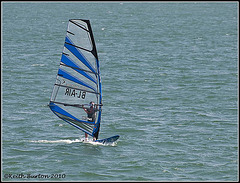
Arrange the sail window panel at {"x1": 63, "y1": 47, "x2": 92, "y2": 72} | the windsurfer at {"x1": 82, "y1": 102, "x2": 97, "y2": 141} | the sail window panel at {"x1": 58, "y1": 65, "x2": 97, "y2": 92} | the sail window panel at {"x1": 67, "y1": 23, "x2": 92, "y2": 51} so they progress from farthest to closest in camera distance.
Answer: the windsurfer at {"x1": 82, "y1": 102, "x2": 97, "y2": 141}, the sail window panel at {"x1": 58, "y1": 65, "x2": 97, "y2": 92}, the sail window panel at {"x1": 63, "y1": 47, "x2": 92, "y2": 72}, the sail window panel at {"x1": 67, "y1": 23, "x2": 92, "y2": 51}

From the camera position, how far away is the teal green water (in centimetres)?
2864

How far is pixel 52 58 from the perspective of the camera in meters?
68.0

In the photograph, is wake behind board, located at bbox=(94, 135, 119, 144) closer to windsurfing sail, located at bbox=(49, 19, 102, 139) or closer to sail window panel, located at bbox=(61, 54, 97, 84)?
windsurfing sail, located at bbox=(49, 19, 102, 139)

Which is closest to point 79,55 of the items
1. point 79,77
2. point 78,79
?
point 79,77

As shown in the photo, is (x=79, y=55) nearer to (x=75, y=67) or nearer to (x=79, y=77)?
(x=75, y=67)

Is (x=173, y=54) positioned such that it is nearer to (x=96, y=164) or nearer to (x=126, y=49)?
(x=126, y=49)

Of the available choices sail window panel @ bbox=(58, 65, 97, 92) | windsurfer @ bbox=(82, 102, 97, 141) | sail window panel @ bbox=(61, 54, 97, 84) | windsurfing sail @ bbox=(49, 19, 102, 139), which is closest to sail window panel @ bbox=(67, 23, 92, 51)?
windsurfing sail @ bbox=(49, 19, 102, 139)

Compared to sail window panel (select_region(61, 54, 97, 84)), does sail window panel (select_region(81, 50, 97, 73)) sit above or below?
above

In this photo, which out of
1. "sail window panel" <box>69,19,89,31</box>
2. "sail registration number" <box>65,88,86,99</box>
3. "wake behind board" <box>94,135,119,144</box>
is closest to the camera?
"sail window panel" <box>69,19,89,31</box>

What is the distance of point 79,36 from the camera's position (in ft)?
96.7

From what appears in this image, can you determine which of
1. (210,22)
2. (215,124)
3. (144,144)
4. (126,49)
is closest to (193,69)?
(126,49)

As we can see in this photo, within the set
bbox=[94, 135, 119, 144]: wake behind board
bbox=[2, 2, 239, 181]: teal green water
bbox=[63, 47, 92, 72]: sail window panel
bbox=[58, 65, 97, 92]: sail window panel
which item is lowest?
bbox=[2, 2, 239, 181]: teal green water

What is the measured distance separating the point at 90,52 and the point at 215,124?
519 inches

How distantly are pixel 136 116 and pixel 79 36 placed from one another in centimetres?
1287
